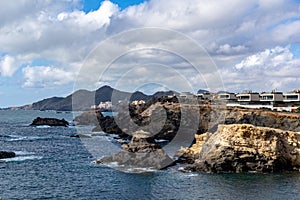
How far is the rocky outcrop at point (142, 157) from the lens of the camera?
65500 mm

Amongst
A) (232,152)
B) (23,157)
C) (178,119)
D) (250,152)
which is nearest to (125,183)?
(232,152)

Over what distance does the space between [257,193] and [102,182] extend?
72.8 feet

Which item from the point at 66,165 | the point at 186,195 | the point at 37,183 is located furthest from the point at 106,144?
the point at 186,195

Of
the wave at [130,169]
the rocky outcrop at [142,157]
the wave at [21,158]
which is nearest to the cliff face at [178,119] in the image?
the rocky outcrop at [142,157]

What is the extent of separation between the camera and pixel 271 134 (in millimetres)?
61812

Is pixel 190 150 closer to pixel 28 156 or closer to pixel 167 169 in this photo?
pixel 167 169

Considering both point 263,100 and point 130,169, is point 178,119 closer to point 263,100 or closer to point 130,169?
point 263,100

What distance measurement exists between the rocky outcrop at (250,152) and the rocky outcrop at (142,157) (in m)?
5.94

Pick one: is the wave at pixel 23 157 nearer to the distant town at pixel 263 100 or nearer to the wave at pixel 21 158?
the wave at pixel 21 158

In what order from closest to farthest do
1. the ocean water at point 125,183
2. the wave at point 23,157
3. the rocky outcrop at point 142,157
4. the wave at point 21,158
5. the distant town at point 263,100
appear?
1. the ocean water at point 125,183
2. the rocky outcrop at point 142,157
3. the wave at point 21,158
4. the wave at point 23,157
5. the distant town at point 263,100

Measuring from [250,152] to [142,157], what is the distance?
746 inches

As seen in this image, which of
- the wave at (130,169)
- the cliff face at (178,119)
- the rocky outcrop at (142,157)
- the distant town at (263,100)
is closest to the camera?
the wave at (130,169)

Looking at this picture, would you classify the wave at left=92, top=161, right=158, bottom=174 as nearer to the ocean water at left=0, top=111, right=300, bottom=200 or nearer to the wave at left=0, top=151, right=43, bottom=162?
the ocean water at left=0, top=111, right=300, bottom=200

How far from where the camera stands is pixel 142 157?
66.6 metres
